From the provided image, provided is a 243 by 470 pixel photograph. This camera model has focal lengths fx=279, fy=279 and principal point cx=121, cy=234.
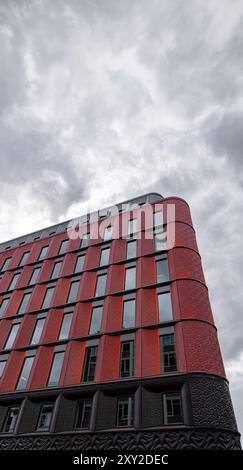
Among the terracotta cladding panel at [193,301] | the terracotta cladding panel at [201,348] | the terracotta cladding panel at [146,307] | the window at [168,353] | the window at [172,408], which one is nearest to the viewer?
the window at [172,408]

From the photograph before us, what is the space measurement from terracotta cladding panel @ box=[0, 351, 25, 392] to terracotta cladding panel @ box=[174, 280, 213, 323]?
11.6m

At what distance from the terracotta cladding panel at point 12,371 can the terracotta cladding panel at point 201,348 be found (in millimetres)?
11834

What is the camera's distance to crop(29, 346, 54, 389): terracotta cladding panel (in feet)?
57.9

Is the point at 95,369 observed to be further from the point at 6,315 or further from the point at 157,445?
the point at 6,315

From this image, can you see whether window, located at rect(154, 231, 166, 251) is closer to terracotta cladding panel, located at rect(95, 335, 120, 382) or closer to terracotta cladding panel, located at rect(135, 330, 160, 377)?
terracotta cladding panel, located at rect(135, 330, 160, 377)

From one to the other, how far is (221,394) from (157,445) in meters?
3.82

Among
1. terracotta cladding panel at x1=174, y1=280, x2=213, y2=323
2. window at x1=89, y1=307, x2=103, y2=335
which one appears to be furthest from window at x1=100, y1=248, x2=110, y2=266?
terracotta cladding panel at x1=174, y1=280, x2=213, y2=323

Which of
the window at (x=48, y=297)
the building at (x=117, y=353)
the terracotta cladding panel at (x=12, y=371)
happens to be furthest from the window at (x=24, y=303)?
the terracotta cladding panel at (x=12, y=371)

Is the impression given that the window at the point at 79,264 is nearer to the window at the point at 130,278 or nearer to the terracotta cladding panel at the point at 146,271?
the window at the point at 130,278

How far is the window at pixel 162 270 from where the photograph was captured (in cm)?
1972

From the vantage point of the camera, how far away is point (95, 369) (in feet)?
54.6

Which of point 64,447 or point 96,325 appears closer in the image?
point 64,447

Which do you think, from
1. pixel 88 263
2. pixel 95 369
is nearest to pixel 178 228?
pixel 88 263
